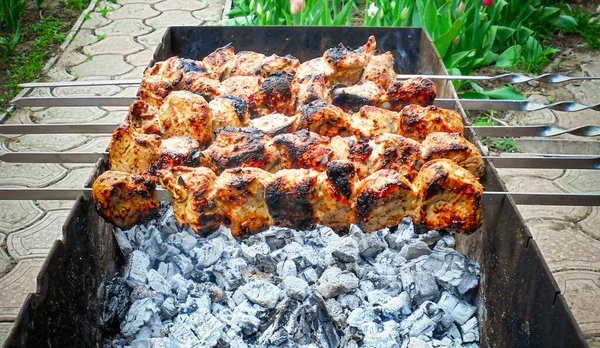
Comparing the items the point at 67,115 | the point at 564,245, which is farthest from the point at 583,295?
the point at 67,115

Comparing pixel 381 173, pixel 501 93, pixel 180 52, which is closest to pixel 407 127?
pixel 381 173

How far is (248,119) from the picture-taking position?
2.50 metres

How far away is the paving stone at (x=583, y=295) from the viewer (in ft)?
9.74

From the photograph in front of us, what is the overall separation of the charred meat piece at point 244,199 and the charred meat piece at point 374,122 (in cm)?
52

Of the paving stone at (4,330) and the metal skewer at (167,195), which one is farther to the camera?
the paving stone at (4,330)

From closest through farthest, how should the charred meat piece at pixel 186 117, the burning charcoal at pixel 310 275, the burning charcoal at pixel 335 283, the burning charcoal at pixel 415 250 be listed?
1. the charred meat piece at pixel 186 117
2. the burning charcoal at pixel 335 283
3. the burning charcoal at pixel 310 275
4. the burning charcoal at pixel 415 250

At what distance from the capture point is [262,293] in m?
2.50

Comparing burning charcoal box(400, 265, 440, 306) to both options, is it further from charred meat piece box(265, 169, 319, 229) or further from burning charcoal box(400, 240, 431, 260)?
charred meat piece box(265, 169, 319, 229)

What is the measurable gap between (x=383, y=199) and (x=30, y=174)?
308 cm

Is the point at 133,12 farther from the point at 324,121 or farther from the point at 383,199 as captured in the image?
the point at 383,199

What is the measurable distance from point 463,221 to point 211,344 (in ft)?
3.75

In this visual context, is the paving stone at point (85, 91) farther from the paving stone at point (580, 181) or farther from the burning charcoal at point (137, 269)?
the paving stone at point (580, 181)

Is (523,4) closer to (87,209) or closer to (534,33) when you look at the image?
→ (534,33)

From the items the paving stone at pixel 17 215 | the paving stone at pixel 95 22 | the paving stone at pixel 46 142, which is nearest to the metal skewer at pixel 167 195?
the paving stone at pixel 17 215
